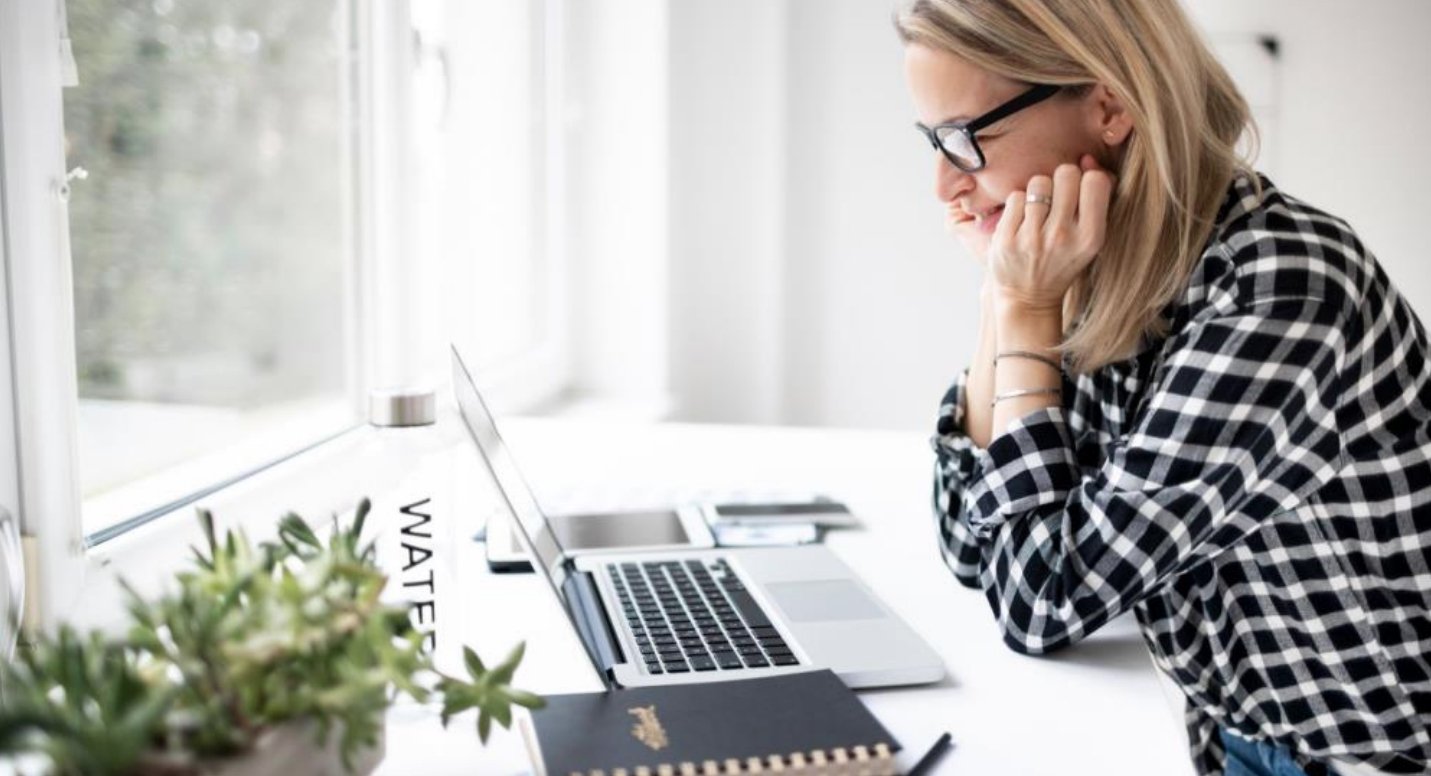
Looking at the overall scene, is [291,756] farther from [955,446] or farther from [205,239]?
[205,239]

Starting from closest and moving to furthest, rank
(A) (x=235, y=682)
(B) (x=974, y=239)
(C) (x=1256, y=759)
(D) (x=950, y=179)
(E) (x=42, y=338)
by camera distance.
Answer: (A) (x=235, y=682) → (E) (x=42, y=338) → (C) (x=1256, y=759) → (D) (x=950, y=179) → (B) (x=974, y=239)

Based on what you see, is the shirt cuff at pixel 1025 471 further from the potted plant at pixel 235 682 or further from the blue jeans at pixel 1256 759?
the potted plant at pixel 235 682

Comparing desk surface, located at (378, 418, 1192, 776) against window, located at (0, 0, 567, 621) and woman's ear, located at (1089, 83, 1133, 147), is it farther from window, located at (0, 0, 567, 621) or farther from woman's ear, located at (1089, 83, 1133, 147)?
woman's ear, located at (1089, 83, 1133, 147)

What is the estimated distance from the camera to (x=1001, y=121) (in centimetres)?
120

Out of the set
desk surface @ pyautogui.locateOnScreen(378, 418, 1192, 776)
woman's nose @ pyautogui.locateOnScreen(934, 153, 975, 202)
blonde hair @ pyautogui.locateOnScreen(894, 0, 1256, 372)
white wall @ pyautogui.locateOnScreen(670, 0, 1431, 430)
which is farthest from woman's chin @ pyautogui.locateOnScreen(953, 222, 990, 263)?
white wall @ pyautogui.locateOnScreen(670, 0, 1431, 430)

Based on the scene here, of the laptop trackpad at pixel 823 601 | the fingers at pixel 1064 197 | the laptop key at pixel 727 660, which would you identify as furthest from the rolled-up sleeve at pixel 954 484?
the laptop key at pixel 727 660

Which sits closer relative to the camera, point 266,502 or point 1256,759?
point 1256,759

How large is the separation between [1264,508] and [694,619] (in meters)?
0.44

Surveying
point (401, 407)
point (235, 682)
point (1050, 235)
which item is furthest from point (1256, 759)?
point (235, 682)

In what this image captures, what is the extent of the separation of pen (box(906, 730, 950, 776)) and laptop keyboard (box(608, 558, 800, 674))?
15 centimetres

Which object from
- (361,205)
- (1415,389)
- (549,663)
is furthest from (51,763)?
(361,205)

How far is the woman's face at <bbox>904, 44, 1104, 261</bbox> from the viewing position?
1189mm

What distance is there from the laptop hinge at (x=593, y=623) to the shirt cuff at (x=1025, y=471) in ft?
1.05

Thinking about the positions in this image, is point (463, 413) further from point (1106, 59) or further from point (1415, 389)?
point (1415, 389)
